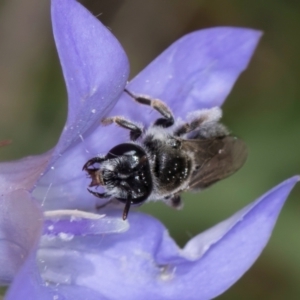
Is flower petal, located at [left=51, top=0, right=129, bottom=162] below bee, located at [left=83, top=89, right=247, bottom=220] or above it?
above

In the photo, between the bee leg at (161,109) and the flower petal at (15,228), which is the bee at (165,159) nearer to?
the bee leg at (161,109)

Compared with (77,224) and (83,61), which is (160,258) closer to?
(77,224)

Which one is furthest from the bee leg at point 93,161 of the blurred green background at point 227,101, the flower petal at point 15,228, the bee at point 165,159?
the blurred green background at point 227,101

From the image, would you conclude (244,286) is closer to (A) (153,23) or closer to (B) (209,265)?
(A) (153,23)

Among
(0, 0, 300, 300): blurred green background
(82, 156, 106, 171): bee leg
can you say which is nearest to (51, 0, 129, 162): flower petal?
(82, 156, 106, 171): bee leg

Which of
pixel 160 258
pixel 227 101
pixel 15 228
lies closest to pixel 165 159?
pixel 160 258

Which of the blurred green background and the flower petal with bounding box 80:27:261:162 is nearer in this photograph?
the flower petal with bounding box 80:27:261:162

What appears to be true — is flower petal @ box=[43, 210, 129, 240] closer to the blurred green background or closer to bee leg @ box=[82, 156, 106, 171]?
bee leg @ box=[82, 156, 106, 171]
